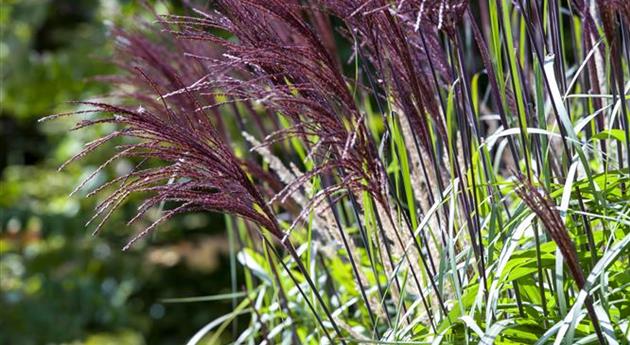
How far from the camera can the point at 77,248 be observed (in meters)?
6.16

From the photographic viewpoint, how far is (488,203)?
1635mm

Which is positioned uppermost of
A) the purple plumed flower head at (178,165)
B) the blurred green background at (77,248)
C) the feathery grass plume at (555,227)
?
the purple plumed flower head at (178,165)

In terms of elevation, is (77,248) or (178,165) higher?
(178,165)

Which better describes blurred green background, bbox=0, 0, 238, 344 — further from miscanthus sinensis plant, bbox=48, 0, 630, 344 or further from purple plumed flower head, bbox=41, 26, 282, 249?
purple plumed flower head, bbox=41, 26, 282, 249

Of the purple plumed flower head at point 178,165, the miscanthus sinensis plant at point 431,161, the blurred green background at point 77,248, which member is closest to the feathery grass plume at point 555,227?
the miscanthus sinensis plant at point 431,161

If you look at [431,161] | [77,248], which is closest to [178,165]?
[431,161]

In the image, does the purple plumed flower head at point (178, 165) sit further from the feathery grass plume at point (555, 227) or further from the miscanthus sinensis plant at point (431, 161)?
the feathery grass plume at point (555, 227)

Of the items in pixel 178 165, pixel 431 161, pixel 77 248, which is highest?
pixel 178 165

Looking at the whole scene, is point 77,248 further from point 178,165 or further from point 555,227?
point 555,227

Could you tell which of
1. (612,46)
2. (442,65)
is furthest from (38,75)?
(612,46)

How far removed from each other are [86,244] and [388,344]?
5.15 meters

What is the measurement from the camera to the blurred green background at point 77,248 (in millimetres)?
5820

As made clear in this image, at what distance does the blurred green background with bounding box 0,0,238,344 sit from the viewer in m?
5.82

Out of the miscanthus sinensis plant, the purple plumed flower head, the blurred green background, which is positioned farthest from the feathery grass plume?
the blurred green background
